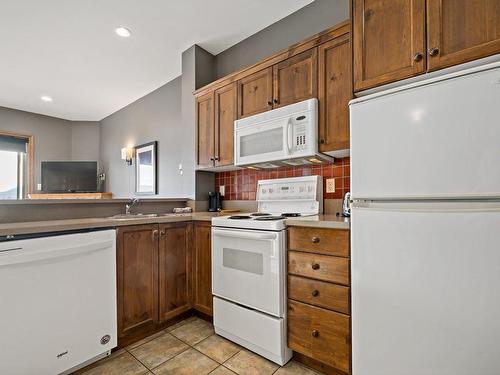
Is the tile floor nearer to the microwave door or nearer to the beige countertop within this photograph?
the beige countertop

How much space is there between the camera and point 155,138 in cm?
402

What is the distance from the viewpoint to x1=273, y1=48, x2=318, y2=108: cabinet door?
1.86 m

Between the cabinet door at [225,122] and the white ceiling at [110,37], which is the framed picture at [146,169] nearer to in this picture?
the white ceiling at [110,37]

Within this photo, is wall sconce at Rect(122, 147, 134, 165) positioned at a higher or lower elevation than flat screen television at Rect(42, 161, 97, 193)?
higher

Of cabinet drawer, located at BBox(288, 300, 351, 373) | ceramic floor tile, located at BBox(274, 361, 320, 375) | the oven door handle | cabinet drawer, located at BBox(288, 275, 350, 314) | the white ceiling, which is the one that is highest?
the white ceiling

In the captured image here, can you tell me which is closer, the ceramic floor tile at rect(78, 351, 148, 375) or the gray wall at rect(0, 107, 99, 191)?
the ceramic floor tile at rect(78, 351, 148, 375)

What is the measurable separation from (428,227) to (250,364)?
4.44 ft

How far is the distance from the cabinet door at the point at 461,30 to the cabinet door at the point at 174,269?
198 centimetres

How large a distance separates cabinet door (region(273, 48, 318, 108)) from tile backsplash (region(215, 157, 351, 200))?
59 centimetres

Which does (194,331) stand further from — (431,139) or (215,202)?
(431,139)

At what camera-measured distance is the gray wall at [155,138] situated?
3.54 m

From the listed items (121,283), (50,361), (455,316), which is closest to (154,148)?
(121,283)

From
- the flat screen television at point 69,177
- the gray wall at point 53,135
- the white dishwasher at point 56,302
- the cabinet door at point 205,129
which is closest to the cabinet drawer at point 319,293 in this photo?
the white dishwasher at point 56,302

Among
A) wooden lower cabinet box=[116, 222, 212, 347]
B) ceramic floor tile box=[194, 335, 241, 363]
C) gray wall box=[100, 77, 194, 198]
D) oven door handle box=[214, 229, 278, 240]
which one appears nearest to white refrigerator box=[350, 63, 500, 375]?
oven door handle box=[214, 229, 278, 240]
